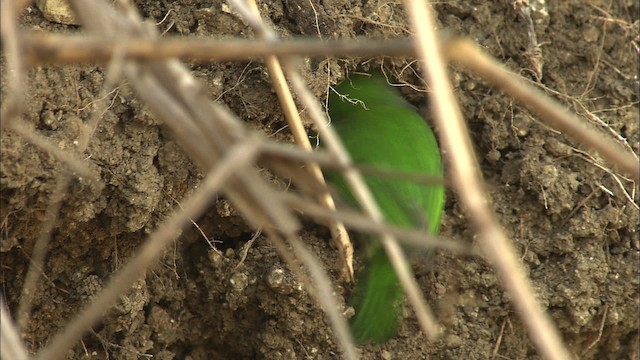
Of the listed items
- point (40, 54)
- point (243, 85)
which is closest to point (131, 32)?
point (40, 54)

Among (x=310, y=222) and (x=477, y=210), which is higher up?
(x=477, y=210)

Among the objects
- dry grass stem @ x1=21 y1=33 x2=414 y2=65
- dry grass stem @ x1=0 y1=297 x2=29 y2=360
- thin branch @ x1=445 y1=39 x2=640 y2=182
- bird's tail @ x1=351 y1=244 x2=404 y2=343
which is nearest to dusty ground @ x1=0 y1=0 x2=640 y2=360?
bird's tail @ x1=351 y1=244 x2=404 y2=343

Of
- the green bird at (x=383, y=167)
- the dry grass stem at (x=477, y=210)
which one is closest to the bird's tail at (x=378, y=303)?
the green bird at (x=383, y=167)

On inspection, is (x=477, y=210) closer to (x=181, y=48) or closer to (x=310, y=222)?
(x=181, y=48)

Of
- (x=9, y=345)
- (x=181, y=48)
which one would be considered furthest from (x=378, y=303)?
(x=181, y=48)

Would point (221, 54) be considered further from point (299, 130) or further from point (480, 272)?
point (480, 272)

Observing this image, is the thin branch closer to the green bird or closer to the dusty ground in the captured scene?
the dusty ground
